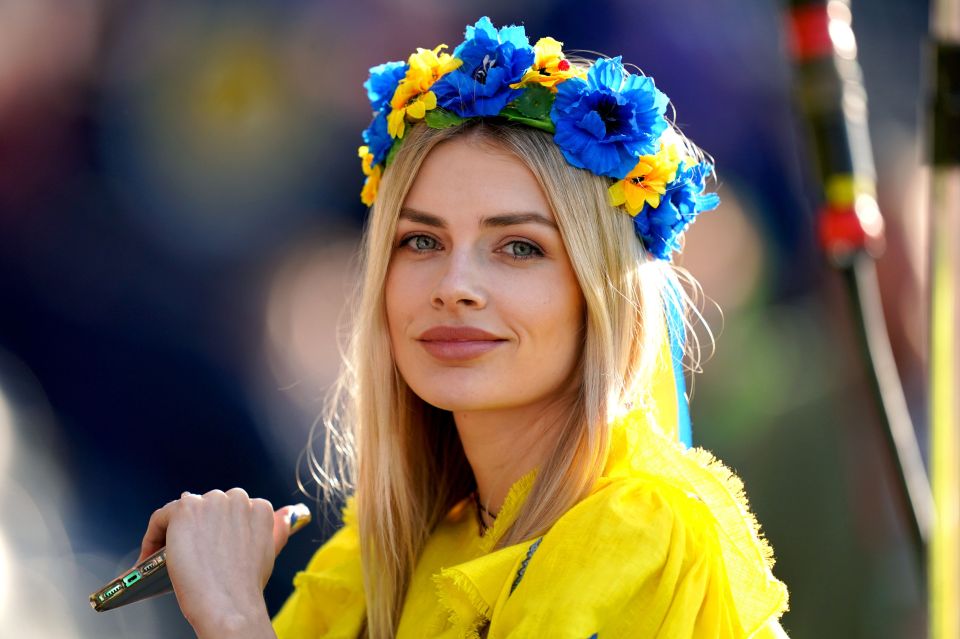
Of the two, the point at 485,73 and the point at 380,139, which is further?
the point at 380,139

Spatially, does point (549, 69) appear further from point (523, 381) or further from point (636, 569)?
point (636, 569)

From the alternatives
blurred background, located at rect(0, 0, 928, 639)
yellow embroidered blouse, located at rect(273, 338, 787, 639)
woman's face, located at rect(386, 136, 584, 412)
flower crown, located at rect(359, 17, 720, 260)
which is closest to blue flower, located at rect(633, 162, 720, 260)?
flower crown, located at rect(359, 17, 720, 260)

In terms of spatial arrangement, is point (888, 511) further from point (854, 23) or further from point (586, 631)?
point (586, 631)

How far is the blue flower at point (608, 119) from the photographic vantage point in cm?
185

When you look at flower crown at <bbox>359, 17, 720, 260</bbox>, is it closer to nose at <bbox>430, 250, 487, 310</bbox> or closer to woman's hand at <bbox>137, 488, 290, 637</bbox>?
nose at <bbox>430, 250, 487, 310</bbox>

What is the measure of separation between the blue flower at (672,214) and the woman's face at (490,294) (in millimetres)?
196

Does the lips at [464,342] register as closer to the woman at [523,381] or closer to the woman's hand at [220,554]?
the woman at [523,381]

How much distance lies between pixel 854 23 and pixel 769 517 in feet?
6.97

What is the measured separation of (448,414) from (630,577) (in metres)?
0.76

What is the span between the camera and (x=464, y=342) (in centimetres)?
181

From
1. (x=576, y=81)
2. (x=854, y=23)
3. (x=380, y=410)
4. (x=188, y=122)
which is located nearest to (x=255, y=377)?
(x=188, y=122)

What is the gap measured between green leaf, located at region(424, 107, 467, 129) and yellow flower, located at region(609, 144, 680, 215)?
311 millimetres

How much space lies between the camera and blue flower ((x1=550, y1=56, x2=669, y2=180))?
6.08 feet

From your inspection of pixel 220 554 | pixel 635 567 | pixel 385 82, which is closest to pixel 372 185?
pixel 385 82
